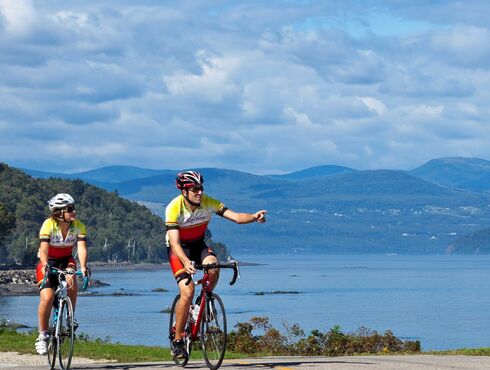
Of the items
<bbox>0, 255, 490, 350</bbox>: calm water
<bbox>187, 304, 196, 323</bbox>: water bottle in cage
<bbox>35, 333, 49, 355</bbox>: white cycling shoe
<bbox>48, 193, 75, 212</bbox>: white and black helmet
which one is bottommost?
<bbox>0, 255, 490, 350</bbox>: calm water

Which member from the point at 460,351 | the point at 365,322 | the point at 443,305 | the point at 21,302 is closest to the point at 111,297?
the point at 21,302

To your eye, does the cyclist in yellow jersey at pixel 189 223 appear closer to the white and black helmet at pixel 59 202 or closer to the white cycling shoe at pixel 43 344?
the white and black helmet at pixel 59 202

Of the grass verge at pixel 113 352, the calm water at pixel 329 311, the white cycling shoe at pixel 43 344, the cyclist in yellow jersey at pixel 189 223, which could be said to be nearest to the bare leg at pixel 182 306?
the cyclist in yellow jersey at pixel 189 223

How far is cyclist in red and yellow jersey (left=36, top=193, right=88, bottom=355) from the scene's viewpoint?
1600 centimetres

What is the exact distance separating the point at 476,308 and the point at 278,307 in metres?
20.6

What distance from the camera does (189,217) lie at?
15562 mm

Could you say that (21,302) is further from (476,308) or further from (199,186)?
(199,186)

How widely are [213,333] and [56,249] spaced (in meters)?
2.65

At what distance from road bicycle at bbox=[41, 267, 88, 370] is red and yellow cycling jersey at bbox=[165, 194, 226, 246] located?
1473mm

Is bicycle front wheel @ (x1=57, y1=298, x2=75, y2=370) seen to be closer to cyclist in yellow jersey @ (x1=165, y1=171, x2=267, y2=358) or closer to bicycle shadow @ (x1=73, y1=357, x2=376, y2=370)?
bicycle shadow @ (x1=73, y1=357, x2=376, y2=370)

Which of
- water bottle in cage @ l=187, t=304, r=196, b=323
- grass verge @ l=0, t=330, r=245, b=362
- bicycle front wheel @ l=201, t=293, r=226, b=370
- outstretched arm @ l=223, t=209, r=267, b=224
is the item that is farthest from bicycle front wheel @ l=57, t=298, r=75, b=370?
grass verge @ l=0, t=330, r=245, b=362

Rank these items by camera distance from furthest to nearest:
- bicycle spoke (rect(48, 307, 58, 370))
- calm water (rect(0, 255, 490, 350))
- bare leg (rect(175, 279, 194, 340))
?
calm water (rect(0, 255, 490, 350)) → bicycle spoke (rect(48, 307, 58, 370)) → bare leg (rect(175, 279, 194, 340))

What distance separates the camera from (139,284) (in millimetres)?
186875

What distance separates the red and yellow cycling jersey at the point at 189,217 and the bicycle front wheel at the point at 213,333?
0.89 metres
